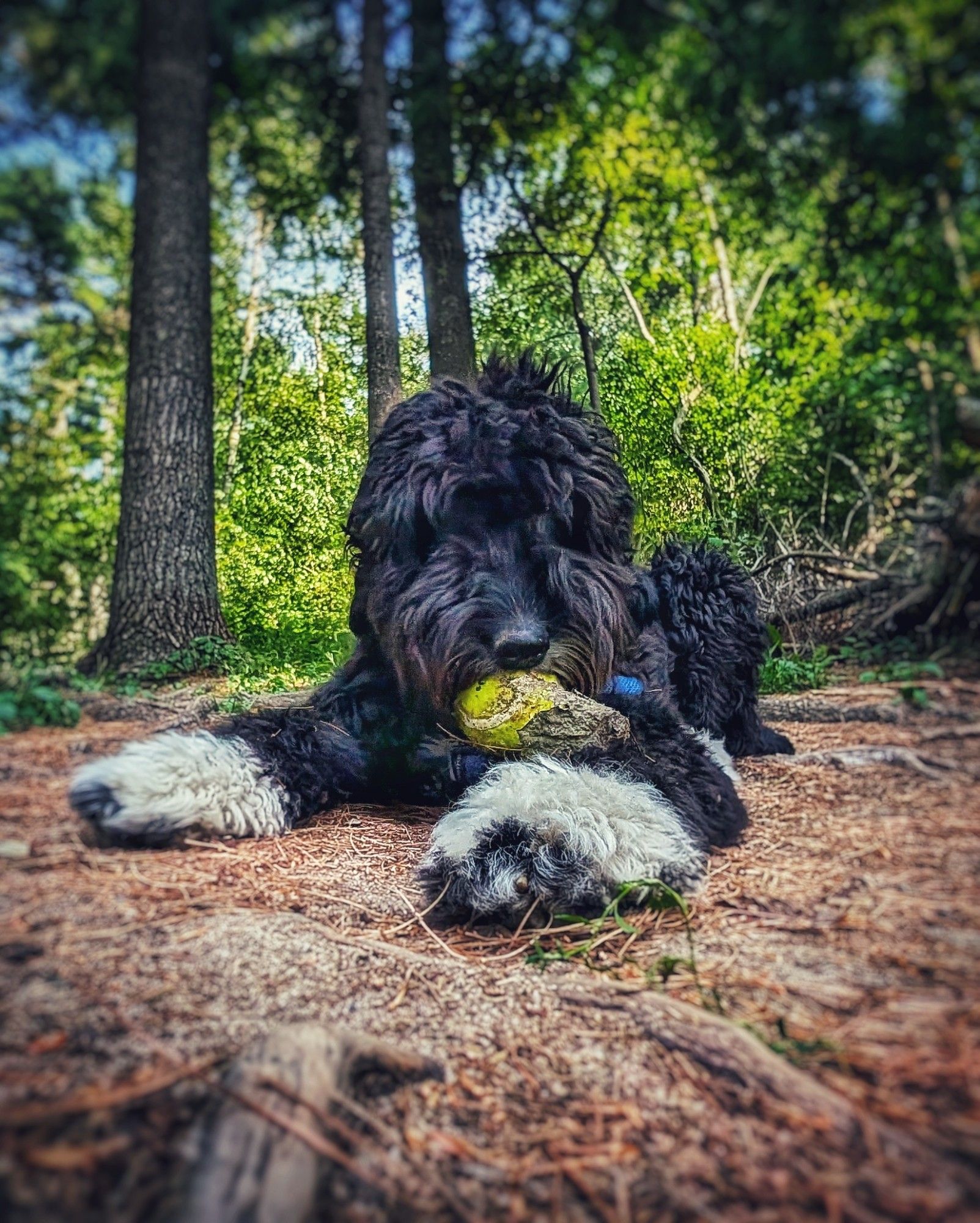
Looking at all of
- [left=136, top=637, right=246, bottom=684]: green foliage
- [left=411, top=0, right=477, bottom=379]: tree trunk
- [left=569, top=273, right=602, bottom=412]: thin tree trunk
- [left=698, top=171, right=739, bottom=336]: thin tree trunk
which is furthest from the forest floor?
[left=411, top=0, right=477, bottom=379]: tree trunk

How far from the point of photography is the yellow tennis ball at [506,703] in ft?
9.70

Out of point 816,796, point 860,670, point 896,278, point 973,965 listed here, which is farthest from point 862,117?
point 973,965

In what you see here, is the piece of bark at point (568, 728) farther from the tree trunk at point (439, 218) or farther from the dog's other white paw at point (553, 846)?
the tree trunk at point (439, 218)

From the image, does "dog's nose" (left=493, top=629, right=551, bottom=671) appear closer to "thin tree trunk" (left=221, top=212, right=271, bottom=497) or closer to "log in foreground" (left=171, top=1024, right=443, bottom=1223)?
"thin tree trunk" (left=221, top=212, right=271, bottom=497)

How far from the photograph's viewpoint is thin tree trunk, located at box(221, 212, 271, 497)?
2.95m

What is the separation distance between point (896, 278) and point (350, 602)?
239cm

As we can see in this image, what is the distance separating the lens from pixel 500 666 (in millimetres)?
2977

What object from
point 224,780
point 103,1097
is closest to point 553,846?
point 224,780

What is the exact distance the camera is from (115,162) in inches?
81.1

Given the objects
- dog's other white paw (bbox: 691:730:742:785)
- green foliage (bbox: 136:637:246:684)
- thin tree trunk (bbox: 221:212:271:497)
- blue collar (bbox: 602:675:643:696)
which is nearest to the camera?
green foliage (bbox: 136:637:246:684)

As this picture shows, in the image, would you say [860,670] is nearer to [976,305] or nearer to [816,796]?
[816,796]

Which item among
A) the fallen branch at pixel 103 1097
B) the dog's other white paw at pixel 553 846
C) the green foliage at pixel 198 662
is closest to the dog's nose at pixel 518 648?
the dog's other white paw at pixel 553 846

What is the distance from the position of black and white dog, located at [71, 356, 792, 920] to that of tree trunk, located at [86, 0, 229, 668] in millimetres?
586

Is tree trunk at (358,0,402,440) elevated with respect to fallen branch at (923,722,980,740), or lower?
elevated
